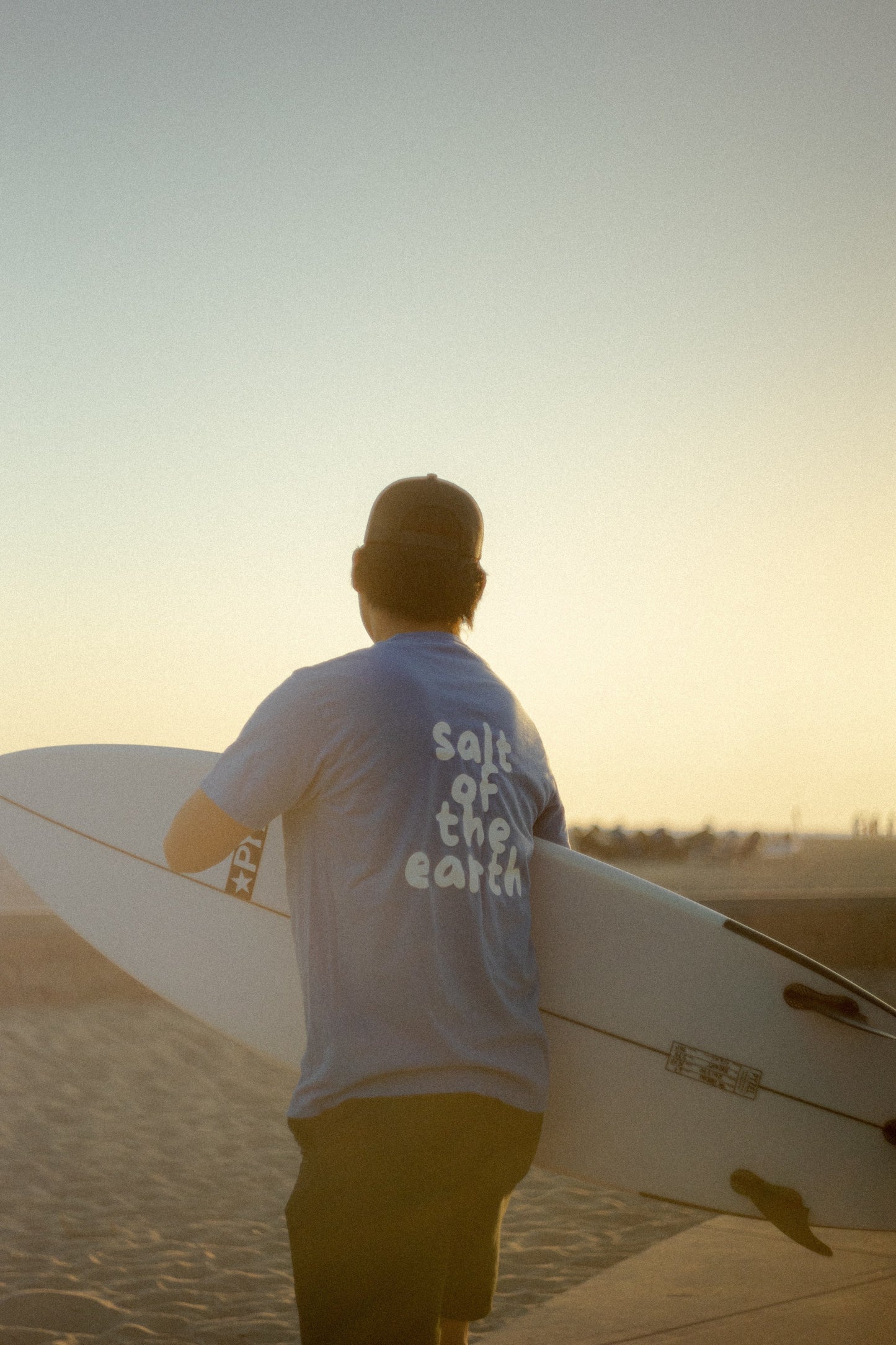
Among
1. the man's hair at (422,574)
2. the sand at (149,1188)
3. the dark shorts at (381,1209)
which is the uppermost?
the man's hair at (422,574)

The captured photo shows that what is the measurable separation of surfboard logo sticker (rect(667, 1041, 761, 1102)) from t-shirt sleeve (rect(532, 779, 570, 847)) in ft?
2.34

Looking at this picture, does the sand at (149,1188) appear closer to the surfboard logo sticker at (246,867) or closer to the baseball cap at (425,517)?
the surfboard logo sticker at (246,867)

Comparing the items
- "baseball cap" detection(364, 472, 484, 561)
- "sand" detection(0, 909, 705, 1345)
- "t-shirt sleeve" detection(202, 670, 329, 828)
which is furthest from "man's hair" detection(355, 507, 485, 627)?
"sand" detection(0, 909, 705, 1345)

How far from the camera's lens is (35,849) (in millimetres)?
3199

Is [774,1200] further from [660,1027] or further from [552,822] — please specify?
[552,822]

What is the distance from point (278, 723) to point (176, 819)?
0.76 ft

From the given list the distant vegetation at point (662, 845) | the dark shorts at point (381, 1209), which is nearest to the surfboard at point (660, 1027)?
the dark shorts at point (381, 1209)

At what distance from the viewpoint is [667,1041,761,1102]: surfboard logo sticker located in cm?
242

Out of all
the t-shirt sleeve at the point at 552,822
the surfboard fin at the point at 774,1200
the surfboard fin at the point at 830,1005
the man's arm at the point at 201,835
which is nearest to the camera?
the man's arm at the point at 201,835

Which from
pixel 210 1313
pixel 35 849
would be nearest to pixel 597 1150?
pixel 210 1313

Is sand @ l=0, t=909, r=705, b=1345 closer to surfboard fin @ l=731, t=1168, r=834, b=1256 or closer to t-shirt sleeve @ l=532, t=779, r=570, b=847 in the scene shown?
surfboard fin @ l=731, t=1168, r=834, b=1256

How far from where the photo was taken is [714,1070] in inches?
97.0

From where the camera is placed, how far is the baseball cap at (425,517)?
157 centimetres

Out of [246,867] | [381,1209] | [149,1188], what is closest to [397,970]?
[381,1209]
